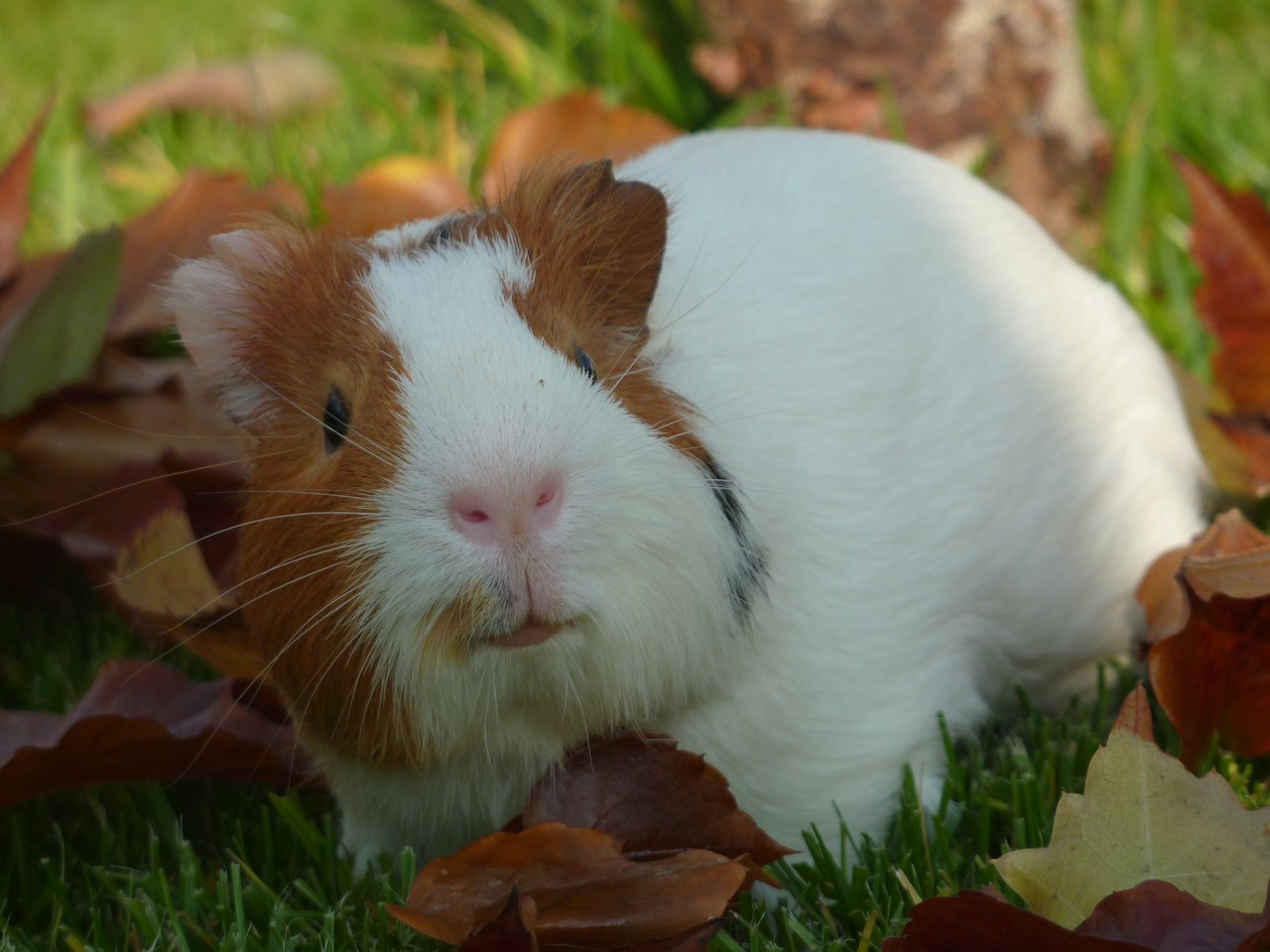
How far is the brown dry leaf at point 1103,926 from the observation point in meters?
1.58

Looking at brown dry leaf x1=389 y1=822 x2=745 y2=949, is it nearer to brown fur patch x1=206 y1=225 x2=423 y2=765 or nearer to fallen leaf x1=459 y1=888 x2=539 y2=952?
fallen leaf x1=459 y1=888 x2=539 y2=952

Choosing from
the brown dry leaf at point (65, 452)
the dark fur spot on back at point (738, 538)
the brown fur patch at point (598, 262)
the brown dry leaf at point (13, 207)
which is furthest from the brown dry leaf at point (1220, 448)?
the brown dry leaf at point (13, 207)

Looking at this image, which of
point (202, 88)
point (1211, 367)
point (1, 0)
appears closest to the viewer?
point (1211, 367)

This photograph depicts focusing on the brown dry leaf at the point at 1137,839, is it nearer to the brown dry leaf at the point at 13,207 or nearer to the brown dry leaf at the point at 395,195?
the brown dry leaf at the point at 395,195

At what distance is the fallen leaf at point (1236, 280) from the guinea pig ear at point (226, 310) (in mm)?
2170

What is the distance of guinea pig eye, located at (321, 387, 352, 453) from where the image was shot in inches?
72.0

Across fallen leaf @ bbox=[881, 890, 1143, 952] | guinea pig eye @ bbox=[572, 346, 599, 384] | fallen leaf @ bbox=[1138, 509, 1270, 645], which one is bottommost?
fallen leaf @ bbox=[881, 890, 1143, 952]

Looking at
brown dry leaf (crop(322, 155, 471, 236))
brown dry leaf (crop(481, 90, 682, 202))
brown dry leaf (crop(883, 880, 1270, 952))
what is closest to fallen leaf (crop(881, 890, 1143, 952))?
brown dry leaf (crop(883, 880, 1270, 952))

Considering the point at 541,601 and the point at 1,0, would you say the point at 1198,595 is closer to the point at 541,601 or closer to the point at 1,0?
the point at 541,601

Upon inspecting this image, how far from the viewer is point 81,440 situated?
119 inches

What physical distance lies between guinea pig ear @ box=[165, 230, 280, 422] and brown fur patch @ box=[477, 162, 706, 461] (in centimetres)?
35

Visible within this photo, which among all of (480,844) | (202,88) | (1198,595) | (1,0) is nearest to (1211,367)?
(1198,595)

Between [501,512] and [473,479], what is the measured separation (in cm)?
5

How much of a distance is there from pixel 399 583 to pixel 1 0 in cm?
713
